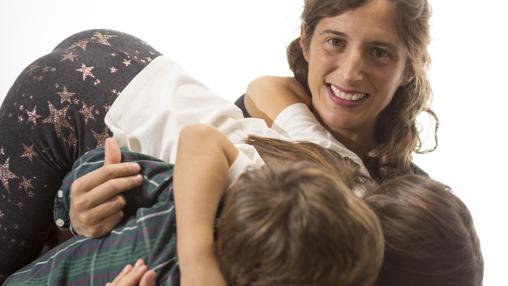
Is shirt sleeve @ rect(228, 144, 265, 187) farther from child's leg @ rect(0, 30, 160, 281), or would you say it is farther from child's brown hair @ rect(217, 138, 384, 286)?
child's leg @ rect(0, 30, 160, 281)

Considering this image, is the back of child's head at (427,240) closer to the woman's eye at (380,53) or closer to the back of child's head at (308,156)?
the back of child's head at (308,156)

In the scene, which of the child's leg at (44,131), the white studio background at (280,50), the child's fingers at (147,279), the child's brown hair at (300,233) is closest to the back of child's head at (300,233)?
the child's brown hair at (300,233)

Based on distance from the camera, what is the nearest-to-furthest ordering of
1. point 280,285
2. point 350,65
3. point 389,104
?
point 280,285 < point 350,65 < point 389,104

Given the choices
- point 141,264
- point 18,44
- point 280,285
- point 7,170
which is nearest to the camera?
point 280,285

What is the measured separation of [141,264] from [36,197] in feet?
1.40

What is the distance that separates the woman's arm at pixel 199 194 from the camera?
0.84 m

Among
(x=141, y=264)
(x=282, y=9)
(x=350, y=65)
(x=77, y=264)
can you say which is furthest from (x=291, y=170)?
(x=282, y=9)

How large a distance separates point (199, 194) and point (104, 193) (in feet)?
0.63

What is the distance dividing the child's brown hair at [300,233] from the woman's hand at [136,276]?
0.42 ft

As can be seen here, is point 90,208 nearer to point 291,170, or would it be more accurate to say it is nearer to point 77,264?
point 77,264

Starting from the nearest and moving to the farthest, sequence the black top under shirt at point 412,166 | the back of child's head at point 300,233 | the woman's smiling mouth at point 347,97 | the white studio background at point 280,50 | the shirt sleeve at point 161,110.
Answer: the back of child's head at point 300,233, the shirt sleeve at point 161,110, the woman's smiling mouth at point 347,97, the black top under shirt at point 412,166, the white studio background at point 280,50

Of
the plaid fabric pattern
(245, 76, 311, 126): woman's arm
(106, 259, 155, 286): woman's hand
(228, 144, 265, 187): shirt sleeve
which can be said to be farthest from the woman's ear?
(106, 259, 155, 286): woman's hand

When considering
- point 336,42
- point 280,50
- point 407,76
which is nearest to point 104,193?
point 336,42

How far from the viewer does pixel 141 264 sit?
0.87 meters
